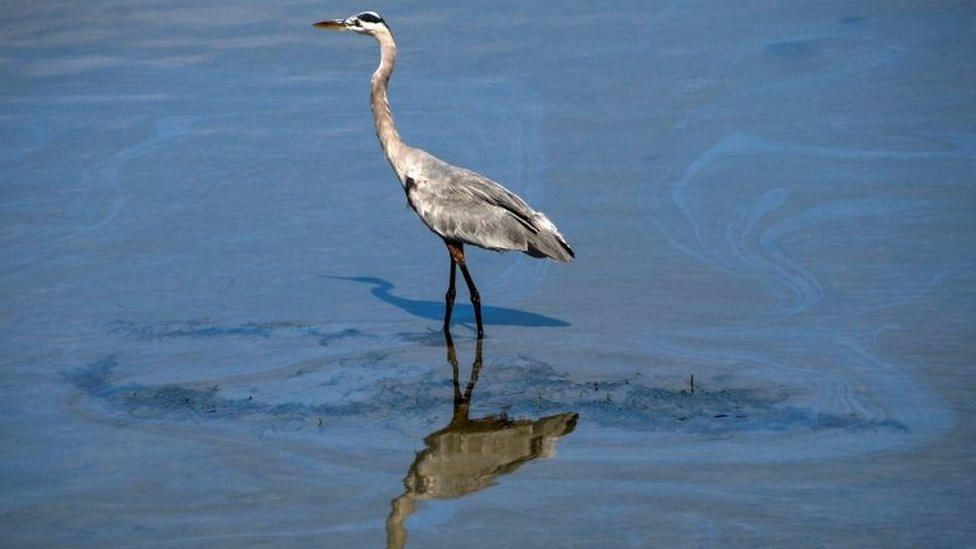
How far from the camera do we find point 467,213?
10.2 m

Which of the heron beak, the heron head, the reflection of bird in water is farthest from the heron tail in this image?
the heron beak

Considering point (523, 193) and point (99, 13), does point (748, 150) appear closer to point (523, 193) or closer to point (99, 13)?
point (523, 193)

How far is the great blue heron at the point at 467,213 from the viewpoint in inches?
395

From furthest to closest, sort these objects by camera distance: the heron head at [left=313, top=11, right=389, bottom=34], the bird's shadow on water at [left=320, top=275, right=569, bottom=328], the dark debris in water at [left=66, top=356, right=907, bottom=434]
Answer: the heron head at [left=313, top=11, right=389, bottom=34] < the bird's shadow on water at [left=320, top=275, right=569, bottom=328] < the dark debris in water at [left=66, top=356, right=907, bottom=434]

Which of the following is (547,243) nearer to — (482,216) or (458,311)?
(482,216)

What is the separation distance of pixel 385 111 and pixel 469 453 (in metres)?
3.60

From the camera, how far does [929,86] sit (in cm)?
1440

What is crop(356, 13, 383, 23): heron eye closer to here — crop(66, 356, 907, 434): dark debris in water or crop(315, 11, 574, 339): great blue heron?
crop(315, 11, 574, 339): great blue heron

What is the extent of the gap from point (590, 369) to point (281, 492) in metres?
2.39

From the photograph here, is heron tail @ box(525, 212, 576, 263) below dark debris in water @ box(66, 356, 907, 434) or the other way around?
the other way around

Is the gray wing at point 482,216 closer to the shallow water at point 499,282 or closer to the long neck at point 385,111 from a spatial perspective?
the long neck at point 385,111

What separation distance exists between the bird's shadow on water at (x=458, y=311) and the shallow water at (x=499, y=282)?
5cm

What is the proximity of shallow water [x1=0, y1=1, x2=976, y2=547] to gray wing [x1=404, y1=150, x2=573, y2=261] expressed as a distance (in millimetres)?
584

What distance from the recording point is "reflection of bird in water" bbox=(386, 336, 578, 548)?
7602mm
